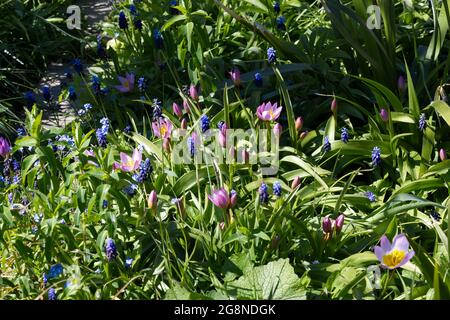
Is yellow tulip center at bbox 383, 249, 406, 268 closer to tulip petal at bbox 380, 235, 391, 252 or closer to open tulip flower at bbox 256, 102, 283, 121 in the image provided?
tulip petal at bbox 380, 235, 391, 252

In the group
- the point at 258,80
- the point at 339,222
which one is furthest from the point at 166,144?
the point at 339,222

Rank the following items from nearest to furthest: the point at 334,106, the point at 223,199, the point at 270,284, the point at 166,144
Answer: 1. the point at 270,284
2. the point at 223,199
3. the point at 166,144
4. the point at 334,106

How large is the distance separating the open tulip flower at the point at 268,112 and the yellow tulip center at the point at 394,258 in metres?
0.92

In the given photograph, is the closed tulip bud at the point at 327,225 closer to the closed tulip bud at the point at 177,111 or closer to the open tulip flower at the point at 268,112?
the open tulip flower at the point at 268,112

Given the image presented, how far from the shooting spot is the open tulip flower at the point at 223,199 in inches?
112

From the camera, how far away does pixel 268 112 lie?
339 centimetres

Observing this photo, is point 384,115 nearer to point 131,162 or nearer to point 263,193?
point 263,193

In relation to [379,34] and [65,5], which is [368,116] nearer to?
[379,34]

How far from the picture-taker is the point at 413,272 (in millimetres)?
2824

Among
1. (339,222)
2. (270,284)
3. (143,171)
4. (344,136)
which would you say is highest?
(143,171)

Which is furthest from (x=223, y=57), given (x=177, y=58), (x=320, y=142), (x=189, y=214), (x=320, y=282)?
(x=320, y=282)

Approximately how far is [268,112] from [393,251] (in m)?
0.95
